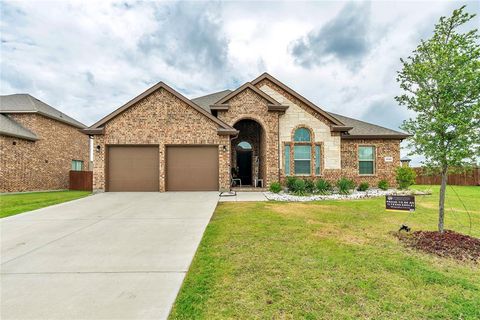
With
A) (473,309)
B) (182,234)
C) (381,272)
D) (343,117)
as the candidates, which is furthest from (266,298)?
(343,117)

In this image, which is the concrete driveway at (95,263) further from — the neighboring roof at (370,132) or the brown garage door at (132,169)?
the neighboring roof at (370,132)

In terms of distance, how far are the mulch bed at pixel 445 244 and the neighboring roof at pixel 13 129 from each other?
21.5 metres

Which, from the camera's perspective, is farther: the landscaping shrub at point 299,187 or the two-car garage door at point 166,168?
the two-car garage door at point 166,168

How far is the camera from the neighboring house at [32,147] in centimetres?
1538

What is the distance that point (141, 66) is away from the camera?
18047mm

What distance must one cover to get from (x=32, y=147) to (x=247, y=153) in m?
15.7

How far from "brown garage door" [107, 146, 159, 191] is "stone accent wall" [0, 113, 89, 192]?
8210 mm

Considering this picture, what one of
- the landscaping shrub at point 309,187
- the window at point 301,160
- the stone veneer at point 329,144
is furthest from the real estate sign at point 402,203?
the window at point 301,160

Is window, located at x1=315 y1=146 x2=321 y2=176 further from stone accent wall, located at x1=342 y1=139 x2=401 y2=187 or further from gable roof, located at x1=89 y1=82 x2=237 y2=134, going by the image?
gable roof, located at x1=89 y1=82 x2=237 y2=134

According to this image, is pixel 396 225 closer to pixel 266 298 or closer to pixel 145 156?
pixel 266 298

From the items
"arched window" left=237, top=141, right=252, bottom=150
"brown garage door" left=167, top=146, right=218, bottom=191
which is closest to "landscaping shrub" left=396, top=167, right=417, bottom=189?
"arched window" left=237, top=141, right=252, bottom=150

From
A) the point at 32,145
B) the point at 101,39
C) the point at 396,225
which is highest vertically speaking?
the point at 101,39

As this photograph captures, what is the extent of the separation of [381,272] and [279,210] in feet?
15.8

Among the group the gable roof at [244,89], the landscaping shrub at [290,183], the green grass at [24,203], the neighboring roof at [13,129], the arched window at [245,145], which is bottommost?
the green grass at [24,203]
